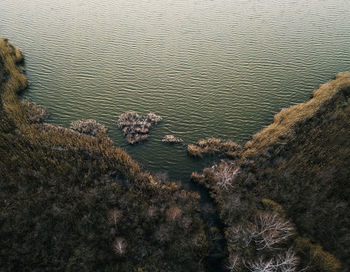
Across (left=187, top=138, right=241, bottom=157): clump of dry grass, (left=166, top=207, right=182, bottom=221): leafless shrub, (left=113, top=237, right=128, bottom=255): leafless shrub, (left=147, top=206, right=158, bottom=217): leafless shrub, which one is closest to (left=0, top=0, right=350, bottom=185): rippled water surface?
(left=187, top=138, right=241, bottom=157): clump of dry grass

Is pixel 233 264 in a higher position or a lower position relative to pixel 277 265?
lower

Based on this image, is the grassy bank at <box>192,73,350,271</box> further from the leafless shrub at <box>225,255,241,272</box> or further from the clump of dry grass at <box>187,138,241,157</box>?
the clump of dry grass at <box>187,138,241,157</box>

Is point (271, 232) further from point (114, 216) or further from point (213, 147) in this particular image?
point (114, 216)

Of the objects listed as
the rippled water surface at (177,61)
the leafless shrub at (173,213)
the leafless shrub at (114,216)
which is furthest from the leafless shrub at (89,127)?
the leafless shrub at (173,213)

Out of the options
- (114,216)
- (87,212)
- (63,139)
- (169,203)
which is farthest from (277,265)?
(63,139)

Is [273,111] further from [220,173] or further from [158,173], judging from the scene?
[158,173]

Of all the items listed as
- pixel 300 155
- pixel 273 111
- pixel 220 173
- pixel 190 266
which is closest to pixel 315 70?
pixel 273 111
